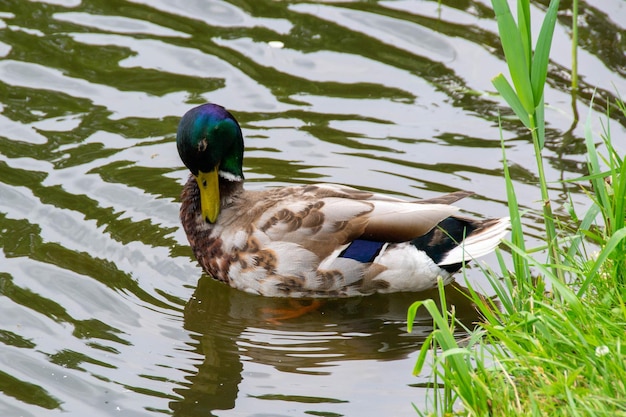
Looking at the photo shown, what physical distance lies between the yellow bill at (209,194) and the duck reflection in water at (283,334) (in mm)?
428

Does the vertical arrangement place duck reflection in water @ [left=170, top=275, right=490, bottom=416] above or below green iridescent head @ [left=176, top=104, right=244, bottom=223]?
below

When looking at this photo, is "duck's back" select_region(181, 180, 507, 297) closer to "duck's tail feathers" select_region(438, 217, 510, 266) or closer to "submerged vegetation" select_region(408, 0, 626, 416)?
"duck's tail feathers" select_region(438, 217, 510, 266)

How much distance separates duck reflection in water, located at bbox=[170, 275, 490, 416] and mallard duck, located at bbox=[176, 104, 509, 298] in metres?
0.11

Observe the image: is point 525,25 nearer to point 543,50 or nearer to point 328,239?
point 543,50

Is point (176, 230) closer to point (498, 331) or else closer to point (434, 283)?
point (434, 283)

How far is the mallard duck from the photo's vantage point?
6.18 metres

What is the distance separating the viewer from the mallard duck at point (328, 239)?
618cm

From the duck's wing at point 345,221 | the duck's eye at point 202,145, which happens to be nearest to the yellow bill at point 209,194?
the duck's eye at point 202,145

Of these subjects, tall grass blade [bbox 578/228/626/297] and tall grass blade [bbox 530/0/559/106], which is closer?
tall grass blade [bbox 578/228/626/297]

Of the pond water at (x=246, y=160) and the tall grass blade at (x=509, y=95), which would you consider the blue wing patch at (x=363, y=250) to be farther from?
the tall grass blade at (x=509, y=95)

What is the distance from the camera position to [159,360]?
546 centimetres

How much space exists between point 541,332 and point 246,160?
398 cm

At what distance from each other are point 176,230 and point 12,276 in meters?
1.23

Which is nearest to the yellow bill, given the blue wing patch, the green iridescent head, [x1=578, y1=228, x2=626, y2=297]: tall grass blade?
the green iridescent head
